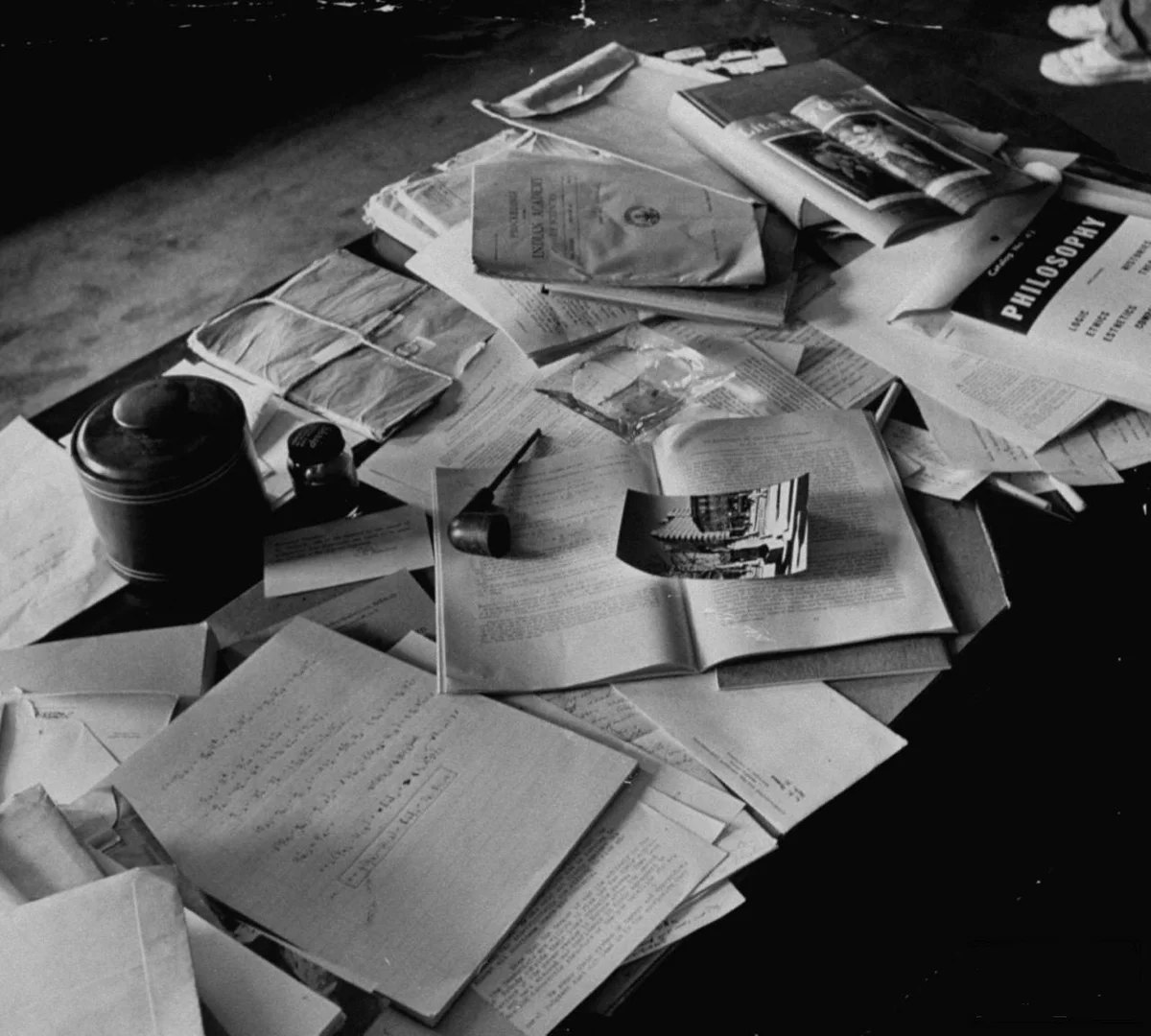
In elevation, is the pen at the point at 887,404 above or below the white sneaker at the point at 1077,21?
above

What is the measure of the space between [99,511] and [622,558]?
0.41 meters

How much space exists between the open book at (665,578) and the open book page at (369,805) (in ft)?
0.20

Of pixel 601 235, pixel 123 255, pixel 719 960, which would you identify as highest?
pixel 601 235

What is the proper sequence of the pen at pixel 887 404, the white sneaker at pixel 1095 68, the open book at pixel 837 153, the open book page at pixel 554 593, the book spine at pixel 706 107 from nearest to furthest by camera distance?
the open book page at pixel 554 593 → the pen at pixel 887 404 → the open book at pixel 837 153 → the book spine at pixel 706 107 → the white sneaker at pixel 1095 68

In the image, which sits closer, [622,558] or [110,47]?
[622,558]

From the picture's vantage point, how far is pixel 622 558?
94 cm

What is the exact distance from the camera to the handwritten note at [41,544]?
3.10 ft

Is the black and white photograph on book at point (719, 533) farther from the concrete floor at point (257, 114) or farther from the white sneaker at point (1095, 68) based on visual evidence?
the white sneaker at point (1095, 68)

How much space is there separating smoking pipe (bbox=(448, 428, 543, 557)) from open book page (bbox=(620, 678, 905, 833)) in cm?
17

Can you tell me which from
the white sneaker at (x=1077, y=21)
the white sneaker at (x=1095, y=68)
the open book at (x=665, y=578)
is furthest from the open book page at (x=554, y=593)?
the white sneaker at (x=1077, y=21)

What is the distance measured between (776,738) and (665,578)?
0.17 m

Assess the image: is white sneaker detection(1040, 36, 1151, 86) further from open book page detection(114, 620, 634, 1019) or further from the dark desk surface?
open book page detection(114, 620, 634, 1019)

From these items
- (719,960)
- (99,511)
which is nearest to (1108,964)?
(719,960)

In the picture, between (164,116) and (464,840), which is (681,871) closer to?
(464,840)
